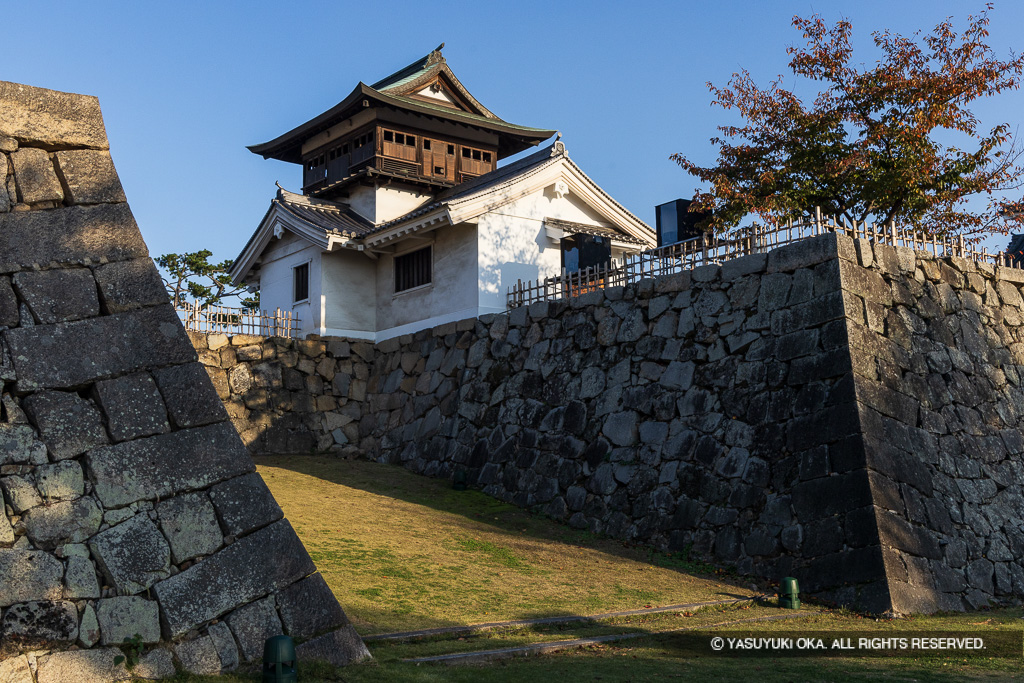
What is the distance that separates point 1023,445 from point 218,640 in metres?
12.8

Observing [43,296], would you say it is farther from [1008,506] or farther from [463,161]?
[463,161]

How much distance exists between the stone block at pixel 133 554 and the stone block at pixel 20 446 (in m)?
0.71

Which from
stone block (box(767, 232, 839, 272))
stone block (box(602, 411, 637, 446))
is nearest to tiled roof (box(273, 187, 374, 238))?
stone block (box(602, 411, 637, 446))

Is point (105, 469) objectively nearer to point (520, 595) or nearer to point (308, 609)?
point (308, 609)

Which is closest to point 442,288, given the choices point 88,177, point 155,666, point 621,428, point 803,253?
point 621,428

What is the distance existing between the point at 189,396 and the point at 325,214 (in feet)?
54.0

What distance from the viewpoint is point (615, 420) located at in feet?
48.2

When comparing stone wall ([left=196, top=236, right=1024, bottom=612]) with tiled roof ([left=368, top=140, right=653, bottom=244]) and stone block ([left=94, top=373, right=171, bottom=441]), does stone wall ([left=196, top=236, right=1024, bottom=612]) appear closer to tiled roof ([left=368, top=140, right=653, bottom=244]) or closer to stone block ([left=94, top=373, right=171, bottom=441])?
tiled roof ([left=368, top=140, right=653, bottom=244])

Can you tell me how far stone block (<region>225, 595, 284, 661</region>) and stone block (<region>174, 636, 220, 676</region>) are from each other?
189mm

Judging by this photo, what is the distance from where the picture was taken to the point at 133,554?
20.1 ft

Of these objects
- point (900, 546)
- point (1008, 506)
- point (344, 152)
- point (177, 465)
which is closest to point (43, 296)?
point (177, 465)

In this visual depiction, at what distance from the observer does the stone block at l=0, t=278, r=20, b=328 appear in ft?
20.2

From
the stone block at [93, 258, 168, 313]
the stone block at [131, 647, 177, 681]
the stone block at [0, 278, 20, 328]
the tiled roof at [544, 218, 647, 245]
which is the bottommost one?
the stone block at [131, 647, 177, 681]

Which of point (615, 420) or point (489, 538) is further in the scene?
point (615, 420)
